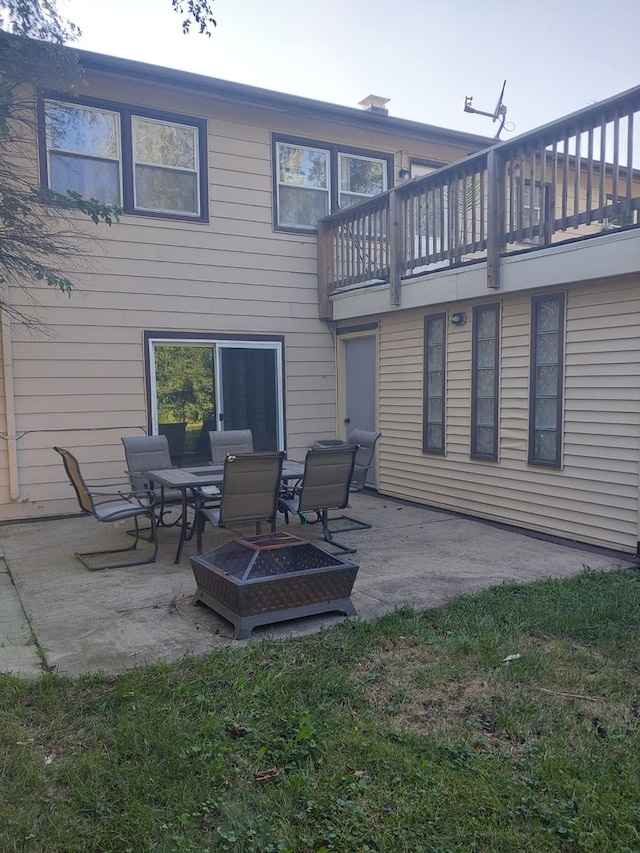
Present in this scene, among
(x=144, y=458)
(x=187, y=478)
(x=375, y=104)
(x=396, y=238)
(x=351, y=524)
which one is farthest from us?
(x=375, y=104)

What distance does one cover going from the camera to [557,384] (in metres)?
5.64

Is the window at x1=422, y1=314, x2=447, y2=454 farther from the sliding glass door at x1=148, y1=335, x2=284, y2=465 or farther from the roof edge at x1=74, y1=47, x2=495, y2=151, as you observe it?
the roof edge at x1=74, y1=47, x2=495, y2=151

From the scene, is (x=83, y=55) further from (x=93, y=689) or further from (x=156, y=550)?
(x=93, y=689)

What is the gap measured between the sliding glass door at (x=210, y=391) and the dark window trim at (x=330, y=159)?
5.02 feet

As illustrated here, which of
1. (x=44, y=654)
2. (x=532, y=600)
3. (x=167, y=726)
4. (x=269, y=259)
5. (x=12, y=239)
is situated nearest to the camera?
(x=167, y=726)

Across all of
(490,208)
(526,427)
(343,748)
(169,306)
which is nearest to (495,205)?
(490,208)

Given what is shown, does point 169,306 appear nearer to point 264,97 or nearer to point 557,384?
point 264,97

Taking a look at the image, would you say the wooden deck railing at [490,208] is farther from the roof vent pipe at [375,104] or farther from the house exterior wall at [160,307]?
the roof vent pipe at [375,104]

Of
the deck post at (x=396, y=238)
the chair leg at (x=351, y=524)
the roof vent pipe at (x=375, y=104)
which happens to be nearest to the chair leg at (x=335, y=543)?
the chair leg at (x=351, y=524)

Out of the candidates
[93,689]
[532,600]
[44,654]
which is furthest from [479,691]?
[44,654]

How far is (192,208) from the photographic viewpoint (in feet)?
24.8

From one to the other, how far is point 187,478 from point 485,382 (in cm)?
311

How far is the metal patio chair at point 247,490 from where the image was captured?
4.73 meters

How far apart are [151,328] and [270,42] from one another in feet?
10.8
